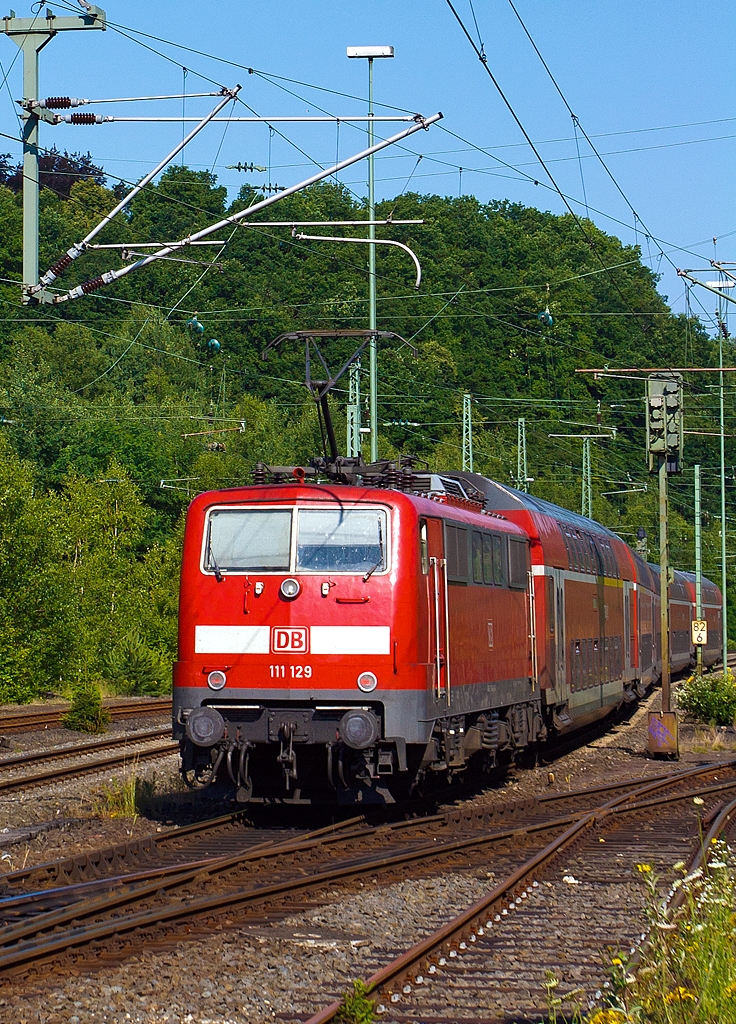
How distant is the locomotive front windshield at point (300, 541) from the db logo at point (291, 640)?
1.92ft

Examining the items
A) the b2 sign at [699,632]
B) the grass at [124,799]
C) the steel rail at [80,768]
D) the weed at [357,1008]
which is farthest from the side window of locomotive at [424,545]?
the b2 sign at [699,632]

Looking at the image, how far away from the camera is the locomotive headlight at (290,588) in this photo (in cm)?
1270

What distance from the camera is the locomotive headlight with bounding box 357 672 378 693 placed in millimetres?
12352

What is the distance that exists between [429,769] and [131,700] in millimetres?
20652

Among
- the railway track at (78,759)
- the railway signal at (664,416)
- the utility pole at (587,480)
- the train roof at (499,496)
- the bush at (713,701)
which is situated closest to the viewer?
the railway track at (78,759)

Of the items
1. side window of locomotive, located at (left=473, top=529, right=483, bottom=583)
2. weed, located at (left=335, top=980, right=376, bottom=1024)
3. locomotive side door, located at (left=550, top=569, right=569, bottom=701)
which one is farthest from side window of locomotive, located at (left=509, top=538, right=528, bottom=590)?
weed, located at (left=335, top=980, right=376, bottom=1024)

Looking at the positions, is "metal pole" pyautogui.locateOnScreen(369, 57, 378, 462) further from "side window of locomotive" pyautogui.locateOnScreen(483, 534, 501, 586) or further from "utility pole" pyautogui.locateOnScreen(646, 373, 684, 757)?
"side window of locomotive" pyautogui.locateOnScreen(483, 534, 501, 586)

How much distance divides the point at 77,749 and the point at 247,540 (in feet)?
24.8

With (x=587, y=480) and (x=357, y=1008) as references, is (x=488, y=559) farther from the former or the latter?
(x=587, y=480)

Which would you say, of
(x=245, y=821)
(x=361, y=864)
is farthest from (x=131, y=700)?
(x=361, y=864)

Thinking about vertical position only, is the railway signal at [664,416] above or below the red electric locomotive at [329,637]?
above

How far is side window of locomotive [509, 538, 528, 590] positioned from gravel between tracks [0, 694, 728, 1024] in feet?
19.8

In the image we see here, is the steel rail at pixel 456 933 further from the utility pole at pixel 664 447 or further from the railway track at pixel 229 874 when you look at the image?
the utility pole at pixel 664 447

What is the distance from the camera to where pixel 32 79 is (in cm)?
1434
